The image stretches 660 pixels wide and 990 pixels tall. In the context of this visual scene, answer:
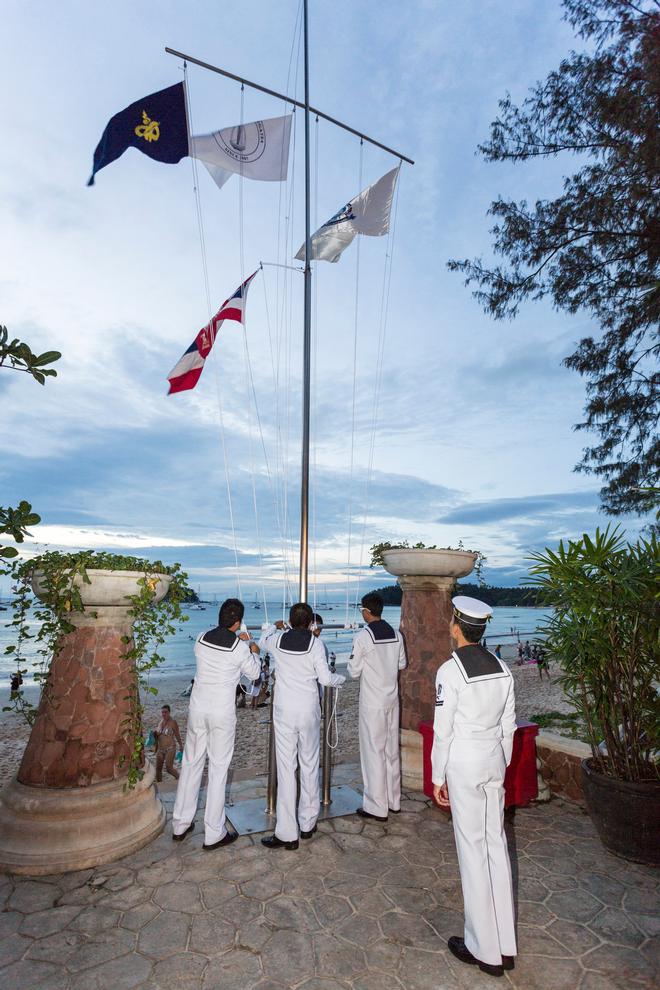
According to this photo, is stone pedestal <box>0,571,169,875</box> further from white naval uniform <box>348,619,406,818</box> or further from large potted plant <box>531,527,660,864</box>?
large potted plant <box>531,527,660,864</box>

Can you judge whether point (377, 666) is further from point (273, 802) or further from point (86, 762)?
point (86, 762)

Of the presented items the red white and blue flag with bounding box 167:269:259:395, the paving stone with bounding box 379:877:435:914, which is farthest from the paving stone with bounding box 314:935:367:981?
the red white and blue flag with bounding box 167:269:259:395

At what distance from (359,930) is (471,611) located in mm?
2138

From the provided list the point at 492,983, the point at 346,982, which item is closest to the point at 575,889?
the point at 492,983

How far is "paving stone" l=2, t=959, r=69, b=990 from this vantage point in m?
2.79

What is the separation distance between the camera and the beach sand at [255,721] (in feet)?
35.0

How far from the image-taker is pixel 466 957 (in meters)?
3.02

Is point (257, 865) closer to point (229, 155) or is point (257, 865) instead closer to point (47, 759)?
point (47, 759)

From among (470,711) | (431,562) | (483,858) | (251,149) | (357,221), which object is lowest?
(483,858)

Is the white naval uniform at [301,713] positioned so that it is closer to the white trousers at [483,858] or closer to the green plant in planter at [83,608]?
the green plant in planter at [83,608]

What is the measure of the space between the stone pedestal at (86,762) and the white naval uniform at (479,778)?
8.97 feet

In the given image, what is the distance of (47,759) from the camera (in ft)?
13.9

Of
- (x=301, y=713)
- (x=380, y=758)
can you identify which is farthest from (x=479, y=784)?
(x=380, y=758)

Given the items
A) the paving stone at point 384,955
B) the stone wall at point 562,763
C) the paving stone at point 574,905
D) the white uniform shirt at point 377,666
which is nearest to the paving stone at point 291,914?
the paving stone at point 384,955
